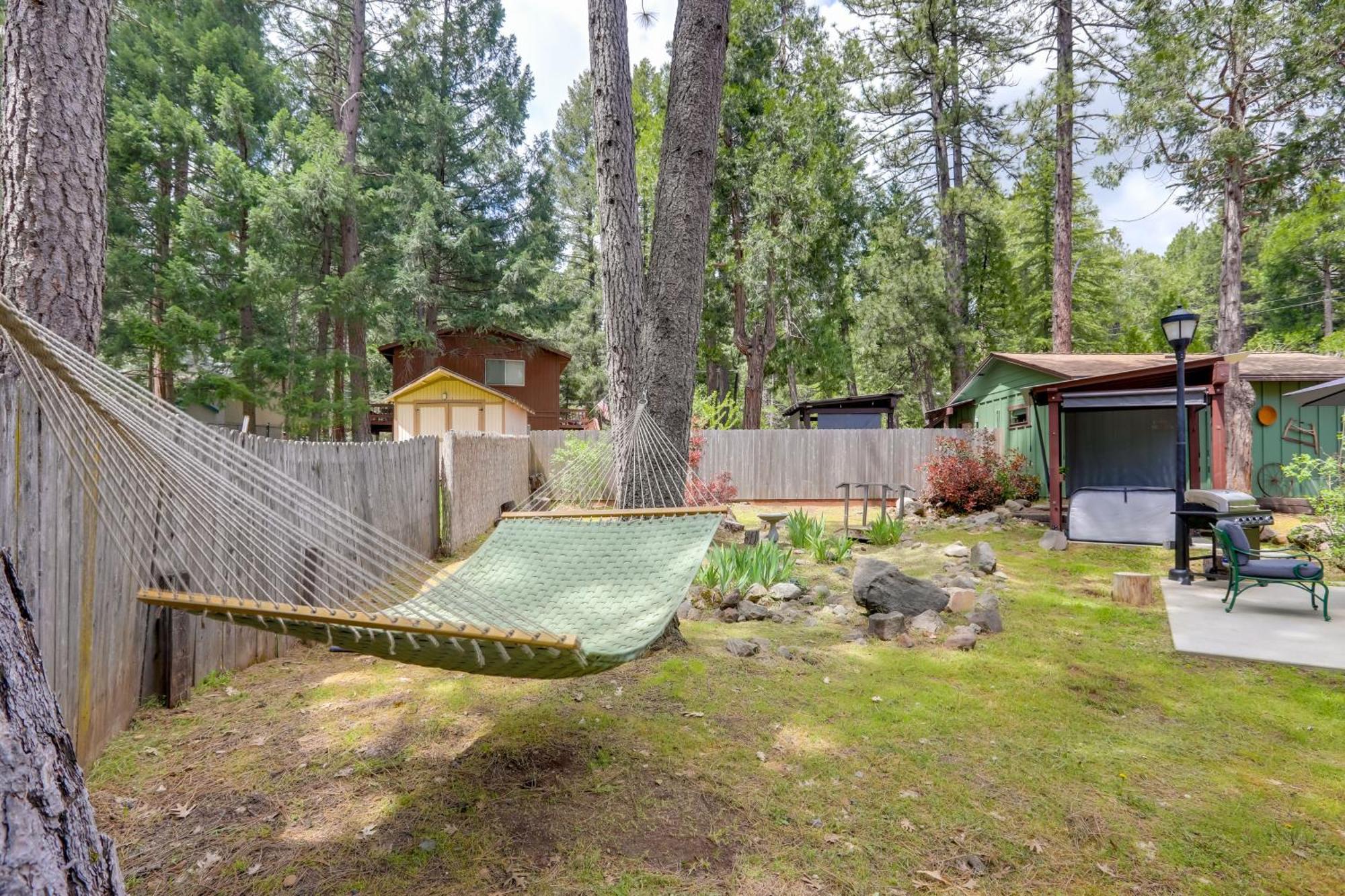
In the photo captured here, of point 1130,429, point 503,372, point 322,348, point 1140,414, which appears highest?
point 503,372

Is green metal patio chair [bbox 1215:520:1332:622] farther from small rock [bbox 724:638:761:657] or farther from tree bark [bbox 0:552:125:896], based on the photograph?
tree bark [bbox 0:552:125:896]

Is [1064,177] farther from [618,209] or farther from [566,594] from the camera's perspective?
[566,594]

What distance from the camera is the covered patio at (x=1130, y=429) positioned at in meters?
6.04

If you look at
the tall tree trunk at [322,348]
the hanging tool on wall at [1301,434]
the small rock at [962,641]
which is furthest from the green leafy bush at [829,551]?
the tall tree trunk at [322,348]

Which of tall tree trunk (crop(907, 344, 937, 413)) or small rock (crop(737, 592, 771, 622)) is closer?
small rock (crop(737, 592, 771, 622))

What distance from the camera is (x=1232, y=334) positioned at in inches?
336

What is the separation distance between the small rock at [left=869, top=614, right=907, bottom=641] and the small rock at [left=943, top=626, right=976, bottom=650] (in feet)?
0.78

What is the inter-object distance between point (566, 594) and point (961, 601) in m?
2.67

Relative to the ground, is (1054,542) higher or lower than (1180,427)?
lower

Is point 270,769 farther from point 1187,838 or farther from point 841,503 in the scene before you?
point 841,503

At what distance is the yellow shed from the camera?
13602mm

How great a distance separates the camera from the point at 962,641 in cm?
321

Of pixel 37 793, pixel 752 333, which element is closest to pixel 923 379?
pixel 752 333

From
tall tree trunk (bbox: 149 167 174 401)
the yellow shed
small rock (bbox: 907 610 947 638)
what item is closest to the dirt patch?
small rock (bbox: 907 610 947 638)
